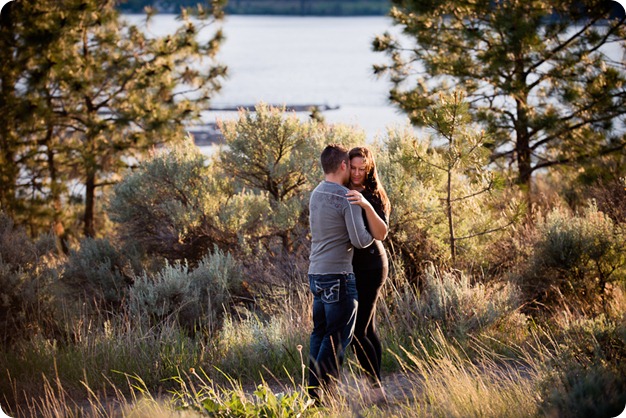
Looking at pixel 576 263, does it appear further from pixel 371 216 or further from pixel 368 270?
pixel 371 216

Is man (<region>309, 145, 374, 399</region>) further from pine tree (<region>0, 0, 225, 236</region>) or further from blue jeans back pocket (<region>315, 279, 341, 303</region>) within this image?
pine tree (<region>0, 0, 225, 236</region>)

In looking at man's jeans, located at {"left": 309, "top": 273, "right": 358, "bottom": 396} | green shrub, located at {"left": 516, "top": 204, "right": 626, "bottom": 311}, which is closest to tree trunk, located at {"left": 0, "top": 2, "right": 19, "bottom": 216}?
green shrub, located at {"left": 516, "top": 204, "right": 626, "bottom": 311}

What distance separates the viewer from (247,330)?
6.83 m

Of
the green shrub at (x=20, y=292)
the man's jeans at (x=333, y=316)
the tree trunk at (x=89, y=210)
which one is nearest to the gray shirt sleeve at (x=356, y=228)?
the man's jeans at (x=333, y=316)

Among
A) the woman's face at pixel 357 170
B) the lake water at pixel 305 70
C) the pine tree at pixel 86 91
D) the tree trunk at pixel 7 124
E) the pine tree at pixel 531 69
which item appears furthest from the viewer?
the lake water at pixel 305 70

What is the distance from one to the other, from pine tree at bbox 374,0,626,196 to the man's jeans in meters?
7.44

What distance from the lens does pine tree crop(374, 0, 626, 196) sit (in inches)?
484

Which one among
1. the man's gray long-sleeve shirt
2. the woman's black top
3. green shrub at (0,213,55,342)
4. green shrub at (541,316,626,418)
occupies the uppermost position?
the man's gray long-sleeve shirt

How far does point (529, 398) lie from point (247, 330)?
9.31 feet

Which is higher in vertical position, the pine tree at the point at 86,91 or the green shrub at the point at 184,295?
the pine tree at the point at 86,91

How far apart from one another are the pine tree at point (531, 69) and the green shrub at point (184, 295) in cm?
526

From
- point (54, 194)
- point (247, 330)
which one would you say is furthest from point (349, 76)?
point (247, 330)

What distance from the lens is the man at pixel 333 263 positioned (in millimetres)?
5133

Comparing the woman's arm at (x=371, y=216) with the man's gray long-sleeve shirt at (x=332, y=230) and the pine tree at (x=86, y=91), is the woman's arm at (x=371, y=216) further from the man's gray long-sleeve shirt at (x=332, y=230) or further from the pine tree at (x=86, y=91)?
the pine tree at (x=86, y=91)
